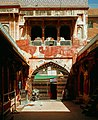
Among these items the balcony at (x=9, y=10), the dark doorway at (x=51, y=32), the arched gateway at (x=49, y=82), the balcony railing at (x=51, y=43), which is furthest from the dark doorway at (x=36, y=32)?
the arched gateway at (x=49, y=82)

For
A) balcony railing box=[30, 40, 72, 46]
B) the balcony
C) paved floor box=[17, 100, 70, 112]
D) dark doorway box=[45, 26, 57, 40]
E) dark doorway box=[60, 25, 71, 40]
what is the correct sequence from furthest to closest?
dark doorway box=[45, 26, 57, 40] < dark doorway box=[60, 25, 71, 40] < balcony railing box=[30, 40, 72, 46] < the balcony < paved floor box=[17, 100, 70, 112]

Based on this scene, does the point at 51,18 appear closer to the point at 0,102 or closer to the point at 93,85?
the point at 93,85

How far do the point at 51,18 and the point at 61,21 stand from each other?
3.42ft

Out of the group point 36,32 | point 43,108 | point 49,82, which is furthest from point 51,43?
point 43,108

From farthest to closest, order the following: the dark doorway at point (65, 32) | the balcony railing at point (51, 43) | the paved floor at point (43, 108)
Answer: the dark doorway at point (65, 32) → the balcony railing at point (51, 43) → the paved floor at point (43, 108)

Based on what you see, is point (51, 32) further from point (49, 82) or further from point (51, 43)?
point (49, 82)

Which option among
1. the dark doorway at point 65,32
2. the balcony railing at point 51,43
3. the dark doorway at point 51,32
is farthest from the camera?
the dark doorway at point 51,32

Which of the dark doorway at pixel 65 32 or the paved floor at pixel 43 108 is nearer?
the paved floor at pixel 43 108

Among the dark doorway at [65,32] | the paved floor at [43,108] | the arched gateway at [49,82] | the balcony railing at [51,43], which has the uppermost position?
the dark doorway at [65,32]

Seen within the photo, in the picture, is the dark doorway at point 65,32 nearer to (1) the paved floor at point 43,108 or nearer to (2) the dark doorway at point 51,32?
(2) the dark doorway at point 51,32

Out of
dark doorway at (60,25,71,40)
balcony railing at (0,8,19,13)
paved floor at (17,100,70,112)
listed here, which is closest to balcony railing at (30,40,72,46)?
dark doorway at (60,25,71,40)

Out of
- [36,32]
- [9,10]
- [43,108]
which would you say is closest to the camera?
[43,108]

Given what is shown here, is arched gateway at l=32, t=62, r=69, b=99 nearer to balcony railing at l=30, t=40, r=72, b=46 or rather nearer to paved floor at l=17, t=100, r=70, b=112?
balcony railing at l=30, t=40, r=72, b=46

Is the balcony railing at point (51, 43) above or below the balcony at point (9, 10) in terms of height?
below
